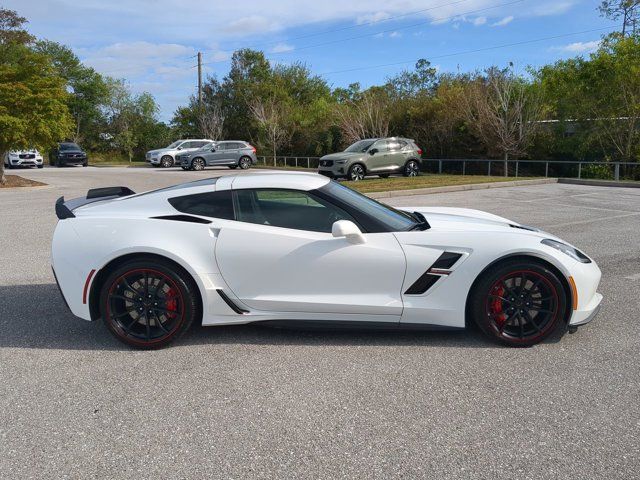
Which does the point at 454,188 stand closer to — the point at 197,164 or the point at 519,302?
the point at 519,302

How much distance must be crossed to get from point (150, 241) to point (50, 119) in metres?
16.3

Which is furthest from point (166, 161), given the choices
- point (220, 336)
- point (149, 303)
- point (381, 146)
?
point (149, 303)

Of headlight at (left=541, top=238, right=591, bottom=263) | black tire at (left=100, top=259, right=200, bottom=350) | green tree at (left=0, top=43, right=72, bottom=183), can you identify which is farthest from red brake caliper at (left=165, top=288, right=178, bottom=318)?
green tree at (left=0, top=43, right=72, bottom=183)

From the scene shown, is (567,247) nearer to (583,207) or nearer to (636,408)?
(636,408)

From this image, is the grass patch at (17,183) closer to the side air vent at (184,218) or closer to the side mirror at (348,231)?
the side air vent at (184,218)

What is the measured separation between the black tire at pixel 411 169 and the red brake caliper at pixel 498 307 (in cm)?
1734

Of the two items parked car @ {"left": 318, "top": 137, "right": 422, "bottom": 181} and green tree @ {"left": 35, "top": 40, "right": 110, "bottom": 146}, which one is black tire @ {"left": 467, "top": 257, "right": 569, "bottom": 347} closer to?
parked car @ {"left": 318, "top": 137, "right": 422, "bottom": 181}

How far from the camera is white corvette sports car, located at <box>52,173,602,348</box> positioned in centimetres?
395

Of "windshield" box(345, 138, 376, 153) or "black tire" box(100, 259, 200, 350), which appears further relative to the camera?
"windshield" box(345, 138, 376, 153)

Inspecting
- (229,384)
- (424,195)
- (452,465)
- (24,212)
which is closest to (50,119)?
(24,212)

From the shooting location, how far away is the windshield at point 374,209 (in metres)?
4.18

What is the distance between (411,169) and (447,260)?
17657 millimetres

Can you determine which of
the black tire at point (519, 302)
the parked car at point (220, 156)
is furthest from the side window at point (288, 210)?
the parked car at point (220, 156)

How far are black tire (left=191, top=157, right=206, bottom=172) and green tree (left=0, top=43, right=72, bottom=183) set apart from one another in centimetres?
965
